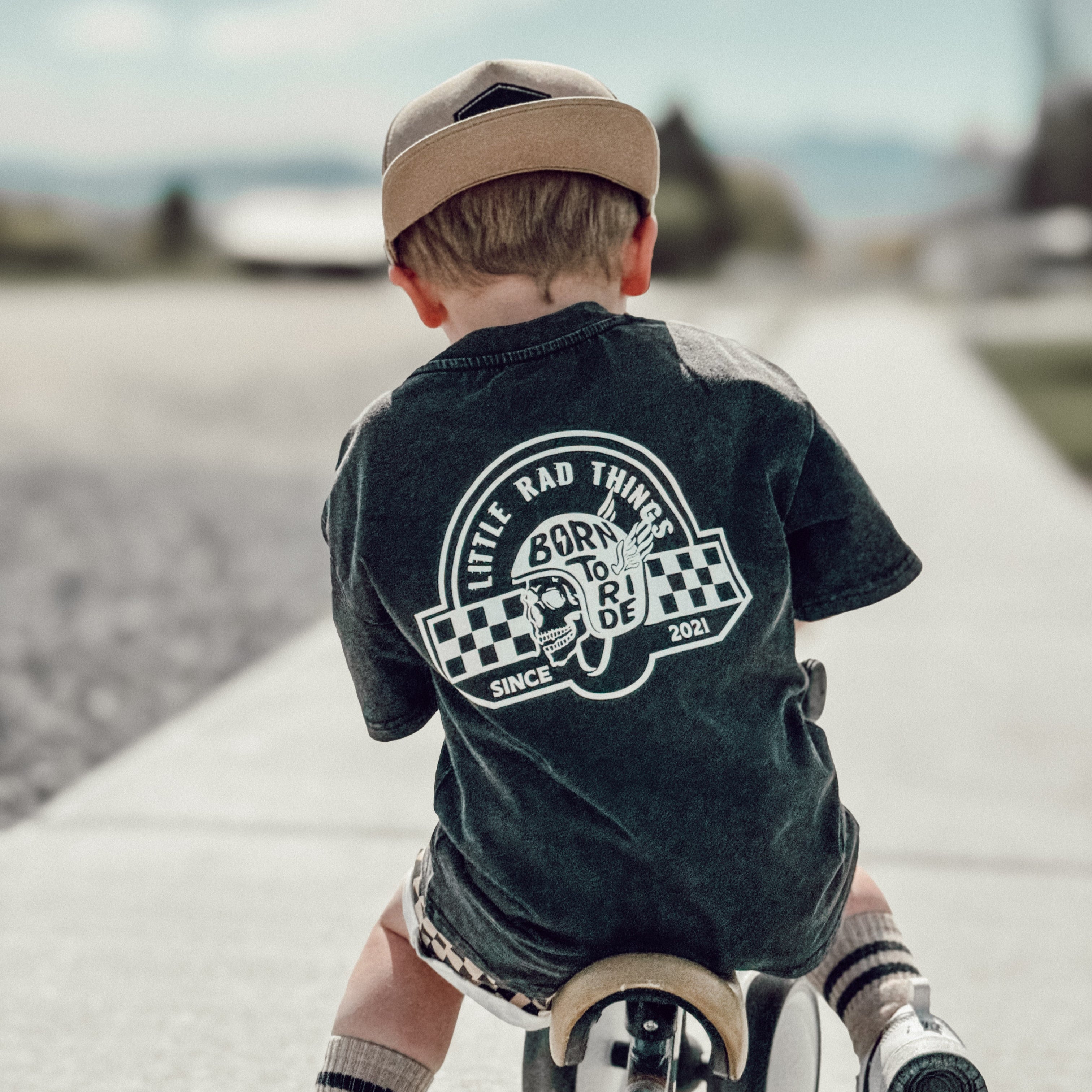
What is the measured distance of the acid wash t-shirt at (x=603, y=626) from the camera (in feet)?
4.75

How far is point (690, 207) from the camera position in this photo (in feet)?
195

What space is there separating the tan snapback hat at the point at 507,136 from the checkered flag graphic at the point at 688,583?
1.39 ft

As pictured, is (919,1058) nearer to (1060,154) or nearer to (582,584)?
(582,584)

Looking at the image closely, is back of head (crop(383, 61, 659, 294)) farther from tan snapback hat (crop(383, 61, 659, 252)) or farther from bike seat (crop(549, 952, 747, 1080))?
bike seat (crop(549, 952, 747, 1080))

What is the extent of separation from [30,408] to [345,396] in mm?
2668

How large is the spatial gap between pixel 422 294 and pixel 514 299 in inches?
4.8

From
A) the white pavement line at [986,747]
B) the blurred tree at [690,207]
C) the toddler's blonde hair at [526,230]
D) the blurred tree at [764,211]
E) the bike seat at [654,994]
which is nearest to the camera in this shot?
the bike seat at [654,994]

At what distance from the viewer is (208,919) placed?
2.84 m

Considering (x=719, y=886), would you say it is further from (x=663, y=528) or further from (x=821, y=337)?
(x=821, y=337)

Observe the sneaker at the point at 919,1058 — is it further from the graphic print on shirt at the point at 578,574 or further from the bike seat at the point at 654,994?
the graphic print on shirt at the point at 578,574

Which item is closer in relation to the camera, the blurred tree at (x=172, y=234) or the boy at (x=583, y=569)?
the boy at (x=583, y=569)

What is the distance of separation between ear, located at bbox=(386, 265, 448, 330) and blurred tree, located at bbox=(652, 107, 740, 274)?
49933 mm

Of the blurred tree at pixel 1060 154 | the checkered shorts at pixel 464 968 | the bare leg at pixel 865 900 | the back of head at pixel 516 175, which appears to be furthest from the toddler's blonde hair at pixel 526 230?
the blurred tree at pixel 1060 154

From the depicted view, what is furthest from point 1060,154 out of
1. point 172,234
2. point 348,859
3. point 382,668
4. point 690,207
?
point 382,668
